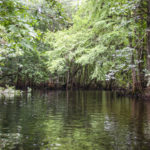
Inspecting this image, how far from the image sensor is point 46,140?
5.46 meters

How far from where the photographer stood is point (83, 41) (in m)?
23.6

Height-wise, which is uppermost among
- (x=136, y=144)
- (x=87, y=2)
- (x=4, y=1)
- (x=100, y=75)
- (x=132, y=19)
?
(x=87, y=2)

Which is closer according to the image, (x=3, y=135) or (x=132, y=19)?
(x=3, y=135)

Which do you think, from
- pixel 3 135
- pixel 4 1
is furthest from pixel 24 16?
pixel 3 135

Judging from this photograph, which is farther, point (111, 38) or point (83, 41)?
point (83, 41)

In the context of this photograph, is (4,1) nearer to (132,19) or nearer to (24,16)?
(24,16)

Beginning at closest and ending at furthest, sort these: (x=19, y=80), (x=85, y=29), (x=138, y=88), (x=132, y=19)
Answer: (x=132, y=19)
(x=138, y=88)
(x=85, y=29)
(x=19, y=80)

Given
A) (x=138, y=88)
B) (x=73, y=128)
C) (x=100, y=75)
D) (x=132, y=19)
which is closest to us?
(x=73, y=128)

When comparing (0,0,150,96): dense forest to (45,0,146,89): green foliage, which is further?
(45,0,146,89): green foliage

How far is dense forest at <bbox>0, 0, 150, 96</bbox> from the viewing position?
19.3ft

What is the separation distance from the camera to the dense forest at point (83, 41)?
19.3 ft

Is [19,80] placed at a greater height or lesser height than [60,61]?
lesser

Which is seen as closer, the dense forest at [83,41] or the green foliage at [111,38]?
the dense forest at [83,41]

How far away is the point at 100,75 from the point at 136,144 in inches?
609
